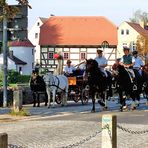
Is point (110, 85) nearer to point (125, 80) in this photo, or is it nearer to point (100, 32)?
point (125, 80)

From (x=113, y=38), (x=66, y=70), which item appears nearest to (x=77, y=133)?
(x=66, y=70)

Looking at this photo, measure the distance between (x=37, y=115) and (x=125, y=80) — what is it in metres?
3.87

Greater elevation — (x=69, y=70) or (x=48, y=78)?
(x=69, y=70)

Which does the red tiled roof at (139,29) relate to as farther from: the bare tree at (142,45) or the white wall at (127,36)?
the bare tree at (142,45)

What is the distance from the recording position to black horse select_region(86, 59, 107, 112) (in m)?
22.4

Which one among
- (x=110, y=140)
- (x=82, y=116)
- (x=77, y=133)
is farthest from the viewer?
(x=82, y=116)

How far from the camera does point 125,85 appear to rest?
23156 mm

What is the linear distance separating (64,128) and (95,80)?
6513mm

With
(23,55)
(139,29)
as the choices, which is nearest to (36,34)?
(23,55)

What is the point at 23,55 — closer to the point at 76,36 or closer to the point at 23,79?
the point at 76,36

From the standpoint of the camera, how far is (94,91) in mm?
23172

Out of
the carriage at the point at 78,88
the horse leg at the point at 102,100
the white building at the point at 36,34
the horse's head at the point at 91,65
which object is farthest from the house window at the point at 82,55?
the horse's head at the point at 91,65

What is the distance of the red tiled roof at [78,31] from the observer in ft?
374

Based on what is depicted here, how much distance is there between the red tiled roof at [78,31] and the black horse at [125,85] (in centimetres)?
8798
